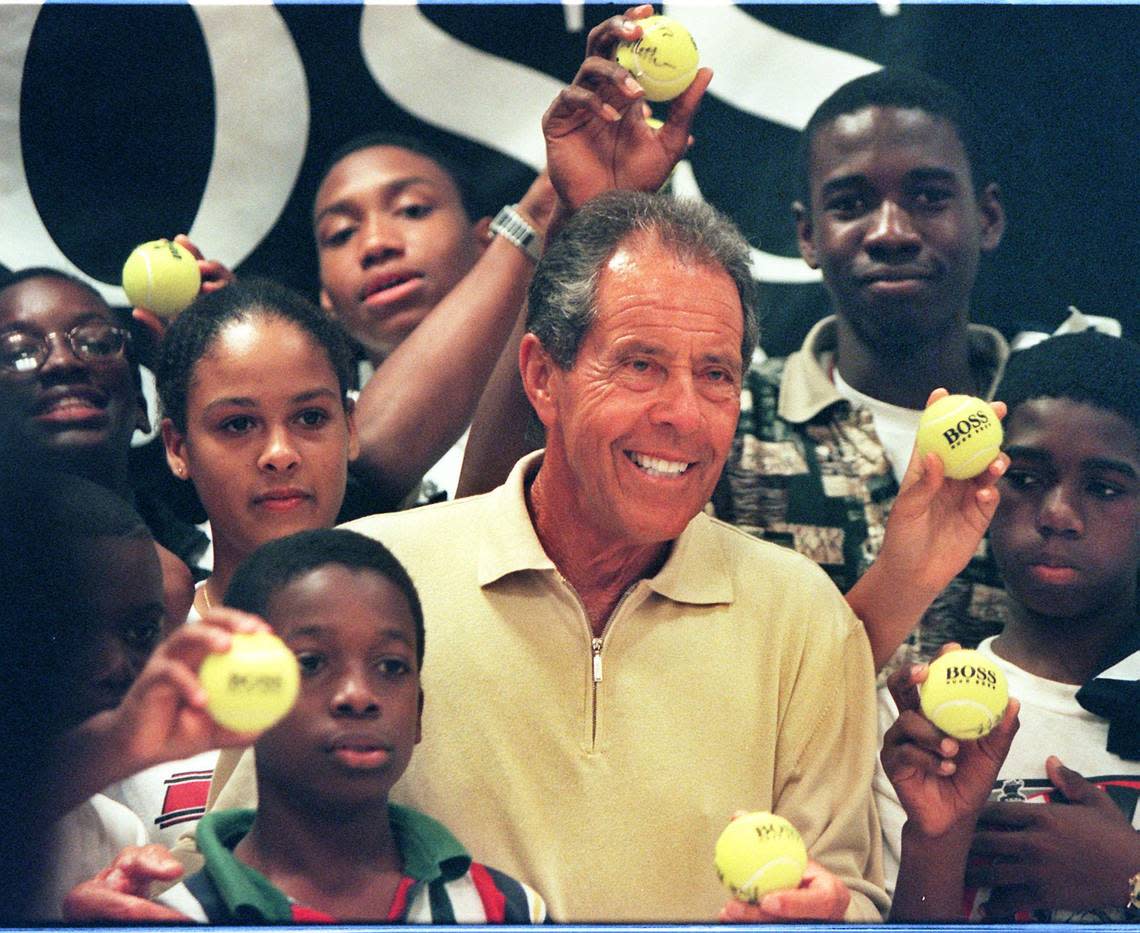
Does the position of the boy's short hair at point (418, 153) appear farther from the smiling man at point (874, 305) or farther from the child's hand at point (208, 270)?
the smiling man at point (874, 305)

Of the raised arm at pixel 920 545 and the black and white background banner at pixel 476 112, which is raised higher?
the black and white background banner at pixel 476 112

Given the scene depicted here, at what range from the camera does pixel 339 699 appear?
2613mm

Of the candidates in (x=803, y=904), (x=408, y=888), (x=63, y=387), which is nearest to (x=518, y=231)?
(x=63, y=387)

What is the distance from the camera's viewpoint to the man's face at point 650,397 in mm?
2736

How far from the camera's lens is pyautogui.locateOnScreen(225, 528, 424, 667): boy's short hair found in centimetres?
268

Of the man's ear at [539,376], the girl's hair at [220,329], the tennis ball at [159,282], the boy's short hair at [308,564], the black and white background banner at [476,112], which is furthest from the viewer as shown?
the black and white background banner at [476,112]

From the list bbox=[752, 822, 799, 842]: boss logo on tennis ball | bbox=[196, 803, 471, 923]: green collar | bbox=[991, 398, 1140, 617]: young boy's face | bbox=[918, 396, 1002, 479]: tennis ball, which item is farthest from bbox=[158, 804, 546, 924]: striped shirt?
bbox=[991, 398, 1140, 617]: young boy's face

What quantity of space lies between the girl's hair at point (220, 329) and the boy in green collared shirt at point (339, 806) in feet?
1.39

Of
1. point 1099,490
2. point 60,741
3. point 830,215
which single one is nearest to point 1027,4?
point 830,215

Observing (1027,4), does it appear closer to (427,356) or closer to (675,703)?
(427,356)

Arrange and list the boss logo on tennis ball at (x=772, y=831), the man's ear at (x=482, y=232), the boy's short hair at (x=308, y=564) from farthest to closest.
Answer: the man's ear at (x=482, y=232) → the boy's short hair at (x=308, y=564) → the boss logo on tennis ball at (x=772, y=831)

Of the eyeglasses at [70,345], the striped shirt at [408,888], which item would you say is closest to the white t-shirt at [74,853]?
the striped shirt at [408,888]

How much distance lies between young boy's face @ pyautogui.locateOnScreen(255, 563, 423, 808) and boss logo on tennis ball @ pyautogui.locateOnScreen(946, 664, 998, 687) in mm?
872

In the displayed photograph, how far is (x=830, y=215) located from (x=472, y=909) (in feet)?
4.90
